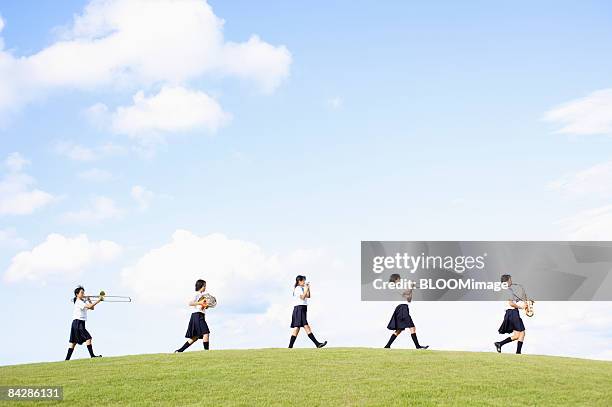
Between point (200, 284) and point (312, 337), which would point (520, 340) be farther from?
point (200, 284)

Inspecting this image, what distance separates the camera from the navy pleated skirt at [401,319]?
990 inches

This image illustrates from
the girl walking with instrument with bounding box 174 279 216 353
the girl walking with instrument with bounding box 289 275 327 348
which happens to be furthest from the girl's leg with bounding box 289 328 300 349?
the girl walking with instrument with bounding box 174 279 216 353

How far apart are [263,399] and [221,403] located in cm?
100

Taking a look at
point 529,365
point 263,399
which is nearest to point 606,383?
point 529,365

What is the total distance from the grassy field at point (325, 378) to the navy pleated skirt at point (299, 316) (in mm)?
1280

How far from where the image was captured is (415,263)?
108 ft

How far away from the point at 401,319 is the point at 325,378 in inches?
256

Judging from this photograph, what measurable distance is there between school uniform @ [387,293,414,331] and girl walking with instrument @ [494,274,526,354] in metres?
3.44

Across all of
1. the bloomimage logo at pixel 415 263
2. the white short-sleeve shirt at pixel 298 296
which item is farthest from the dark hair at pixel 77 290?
the bloomimage logo at pixel 415 263

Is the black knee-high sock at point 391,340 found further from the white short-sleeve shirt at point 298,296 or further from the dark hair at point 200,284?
the dark hair at point 200,284

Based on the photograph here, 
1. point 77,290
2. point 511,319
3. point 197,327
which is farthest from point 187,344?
point 511,319

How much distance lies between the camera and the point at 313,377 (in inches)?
767

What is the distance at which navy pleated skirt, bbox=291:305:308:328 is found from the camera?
982 inches

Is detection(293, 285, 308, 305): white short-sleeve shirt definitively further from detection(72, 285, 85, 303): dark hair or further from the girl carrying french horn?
detection(72, 285, 85, 303): dark hair
